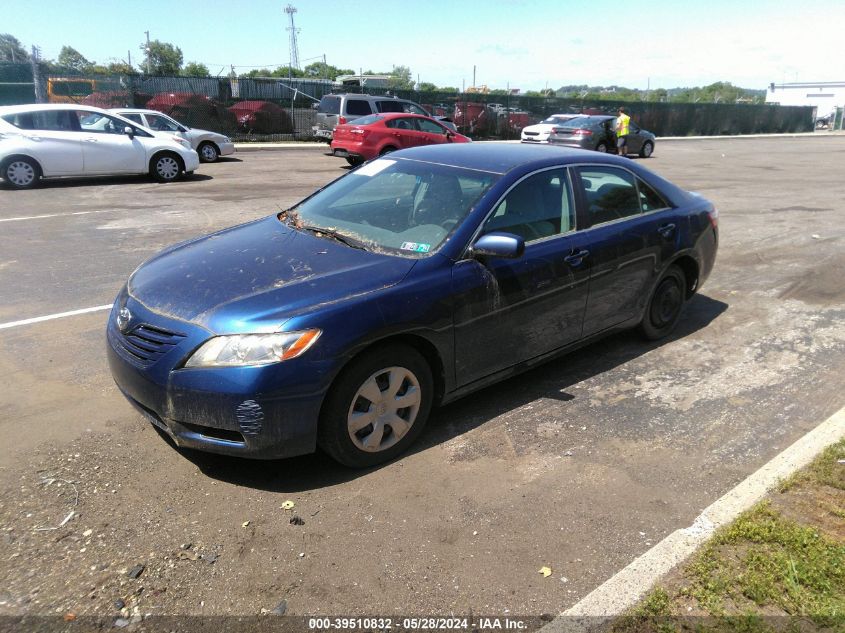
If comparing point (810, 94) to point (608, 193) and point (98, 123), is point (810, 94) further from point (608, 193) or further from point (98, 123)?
point (608, 193)

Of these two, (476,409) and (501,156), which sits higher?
(501,156)

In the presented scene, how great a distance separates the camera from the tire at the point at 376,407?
339 centimetres

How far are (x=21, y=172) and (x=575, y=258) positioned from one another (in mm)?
12414

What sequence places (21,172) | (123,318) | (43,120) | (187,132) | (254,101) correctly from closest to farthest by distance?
(123,318), (21,172), (43,120), (187,132), (254,101)

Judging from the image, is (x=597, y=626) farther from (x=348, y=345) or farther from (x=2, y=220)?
(x=2, y=220)

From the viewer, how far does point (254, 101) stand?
27203 mm

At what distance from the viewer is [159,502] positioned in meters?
3.29

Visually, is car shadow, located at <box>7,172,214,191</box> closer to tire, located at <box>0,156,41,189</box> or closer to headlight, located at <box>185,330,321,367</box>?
tire, located at <box>0,156,41,189</box>

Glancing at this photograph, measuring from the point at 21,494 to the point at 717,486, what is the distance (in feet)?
11.7

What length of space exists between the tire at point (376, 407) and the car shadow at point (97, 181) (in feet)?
40.6

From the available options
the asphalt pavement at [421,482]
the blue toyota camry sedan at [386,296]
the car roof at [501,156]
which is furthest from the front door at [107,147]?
the car roof at [501,156]

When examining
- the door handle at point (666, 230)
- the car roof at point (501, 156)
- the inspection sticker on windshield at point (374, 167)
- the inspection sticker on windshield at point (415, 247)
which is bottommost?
the door handle at point (666, 230)

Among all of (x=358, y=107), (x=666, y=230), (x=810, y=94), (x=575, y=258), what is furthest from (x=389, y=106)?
(x=810, y=94)

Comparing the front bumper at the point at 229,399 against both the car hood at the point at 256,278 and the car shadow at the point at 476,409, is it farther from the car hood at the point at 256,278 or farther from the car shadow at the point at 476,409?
the car shadow at the point at 476,409
